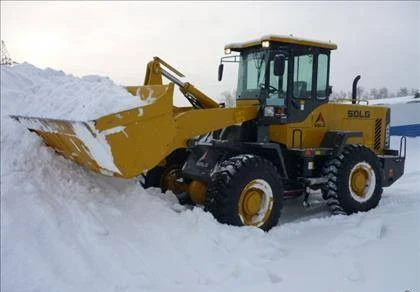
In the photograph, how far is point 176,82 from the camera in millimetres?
6941

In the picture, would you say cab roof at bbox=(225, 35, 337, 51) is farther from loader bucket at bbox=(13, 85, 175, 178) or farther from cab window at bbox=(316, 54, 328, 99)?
loader bucket at bbox=(13, 85, 175, 178)

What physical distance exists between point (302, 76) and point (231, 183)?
7.63 feet

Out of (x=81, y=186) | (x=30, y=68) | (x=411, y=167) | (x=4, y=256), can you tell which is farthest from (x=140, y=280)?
(x=411, y=167)

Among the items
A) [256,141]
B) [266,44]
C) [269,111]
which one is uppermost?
[266,44]

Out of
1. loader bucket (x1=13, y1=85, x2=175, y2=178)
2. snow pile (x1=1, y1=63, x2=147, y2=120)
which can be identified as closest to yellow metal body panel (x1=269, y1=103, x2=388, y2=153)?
loader bucket (x1=13, y1=85, x2=175, y2=178)

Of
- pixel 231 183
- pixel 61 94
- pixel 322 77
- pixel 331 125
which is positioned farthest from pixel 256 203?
pixel 61 94

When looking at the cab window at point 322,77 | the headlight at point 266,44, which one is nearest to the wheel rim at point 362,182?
the cab window at point 322,77

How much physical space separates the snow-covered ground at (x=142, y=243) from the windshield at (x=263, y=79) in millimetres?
1940

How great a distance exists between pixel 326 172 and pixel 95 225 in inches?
149

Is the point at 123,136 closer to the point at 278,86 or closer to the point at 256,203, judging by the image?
the point at 256,203

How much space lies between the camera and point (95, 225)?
4863 millimetres

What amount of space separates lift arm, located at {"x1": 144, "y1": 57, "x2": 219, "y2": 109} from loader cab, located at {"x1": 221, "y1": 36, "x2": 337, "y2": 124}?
0.61m

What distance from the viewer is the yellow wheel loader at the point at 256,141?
5.34 m

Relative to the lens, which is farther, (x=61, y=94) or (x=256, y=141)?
(x=256, y=141)
